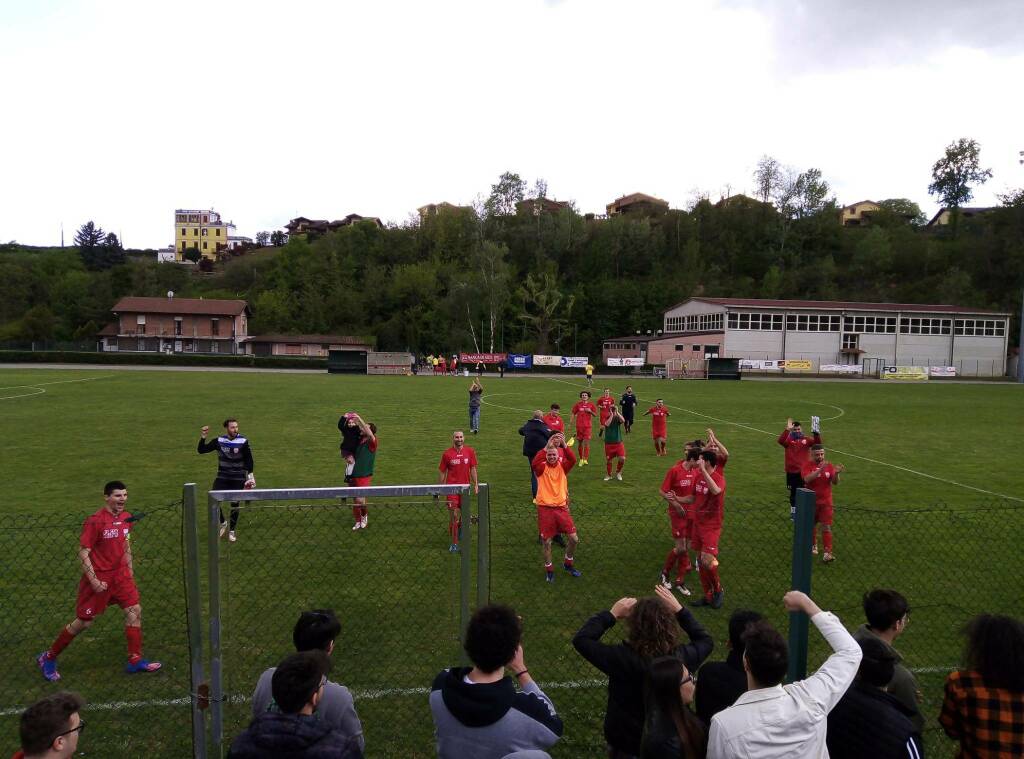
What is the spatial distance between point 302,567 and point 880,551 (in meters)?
7.95

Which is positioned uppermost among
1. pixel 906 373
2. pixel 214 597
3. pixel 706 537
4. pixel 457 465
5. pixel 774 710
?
pixel 774 710

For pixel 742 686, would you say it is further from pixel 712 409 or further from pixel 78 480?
pixel 712 409

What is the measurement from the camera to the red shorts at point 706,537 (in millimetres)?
7578

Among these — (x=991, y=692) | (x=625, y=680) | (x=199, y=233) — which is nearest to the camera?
(x=991, y=692)

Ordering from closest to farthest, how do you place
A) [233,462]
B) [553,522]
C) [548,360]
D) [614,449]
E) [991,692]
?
[991,692] → [553,522] → [233,462] → [614,449] → [548,360]

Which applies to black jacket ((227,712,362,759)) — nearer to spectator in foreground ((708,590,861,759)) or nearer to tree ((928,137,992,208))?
spectator in foreground ((708,590,861,759))

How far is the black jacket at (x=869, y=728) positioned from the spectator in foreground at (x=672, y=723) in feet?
2.50

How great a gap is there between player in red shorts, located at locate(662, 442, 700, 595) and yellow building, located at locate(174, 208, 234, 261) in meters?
145

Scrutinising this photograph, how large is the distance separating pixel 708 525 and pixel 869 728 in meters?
4.69

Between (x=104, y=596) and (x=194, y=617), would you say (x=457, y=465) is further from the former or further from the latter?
(x=194, y=617)

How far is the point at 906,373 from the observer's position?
199ft

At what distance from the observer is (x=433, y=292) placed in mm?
88375

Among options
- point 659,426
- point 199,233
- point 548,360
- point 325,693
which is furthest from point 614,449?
point 199,233

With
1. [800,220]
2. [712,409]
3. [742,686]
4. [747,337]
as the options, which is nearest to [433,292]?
[747,337]
